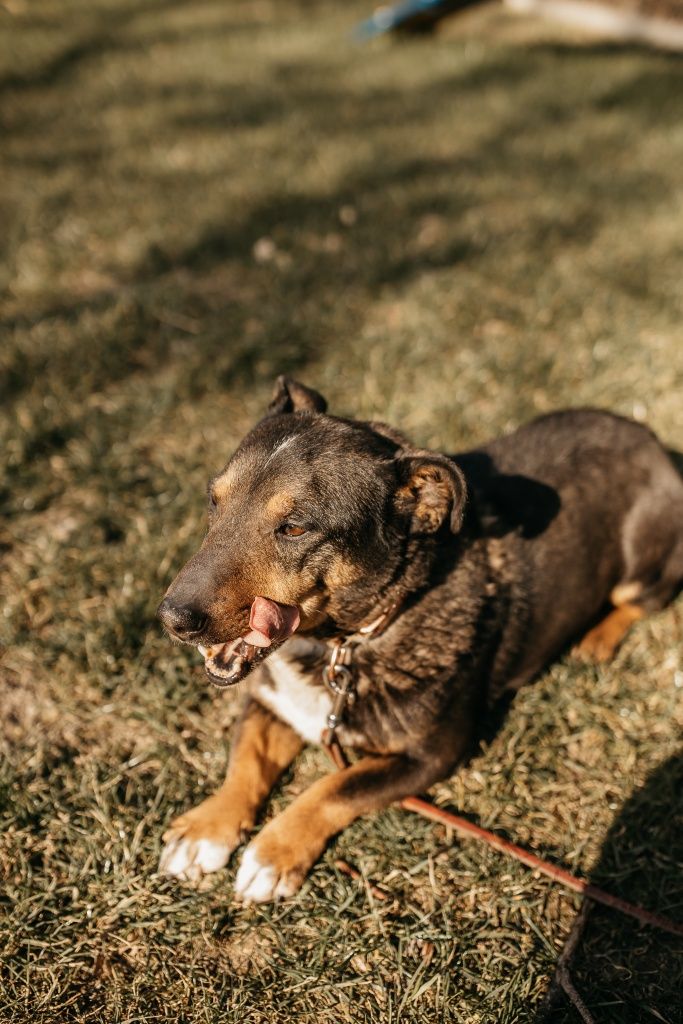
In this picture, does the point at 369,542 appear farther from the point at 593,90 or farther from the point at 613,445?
the point at 593,90

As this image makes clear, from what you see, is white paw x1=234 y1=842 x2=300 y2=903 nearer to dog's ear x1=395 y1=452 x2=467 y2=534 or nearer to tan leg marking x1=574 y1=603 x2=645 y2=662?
dog's ear x1=395 y1=452 x2=467 y2=534

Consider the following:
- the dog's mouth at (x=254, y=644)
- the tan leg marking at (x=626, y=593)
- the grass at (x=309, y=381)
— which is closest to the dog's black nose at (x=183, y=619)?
the dog's mouth at (x=254, y=644)

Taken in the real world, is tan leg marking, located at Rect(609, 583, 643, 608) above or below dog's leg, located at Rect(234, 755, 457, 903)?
below

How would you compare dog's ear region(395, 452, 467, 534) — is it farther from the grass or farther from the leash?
the grass

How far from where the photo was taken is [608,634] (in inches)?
147

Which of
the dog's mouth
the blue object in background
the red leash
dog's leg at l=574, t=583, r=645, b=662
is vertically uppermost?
the blue object in background

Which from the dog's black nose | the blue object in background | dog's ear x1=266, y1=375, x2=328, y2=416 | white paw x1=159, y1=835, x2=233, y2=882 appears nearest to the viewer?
the dog's black nose

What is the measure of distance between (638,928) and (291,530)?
1.91 meters

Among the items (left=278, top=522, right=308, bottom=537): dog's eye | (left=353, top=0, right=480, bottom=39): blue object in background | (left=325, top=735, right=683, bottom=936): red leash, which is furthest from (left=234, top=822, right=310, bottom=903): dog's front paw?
(left=353, top=0, right=480, bottom=39): blue object in background

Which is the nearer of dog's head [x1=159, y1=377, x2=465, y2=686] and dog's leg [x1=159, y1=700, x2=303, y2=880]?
dog's head [x1=159, y1=377, x2=465, y2=686]

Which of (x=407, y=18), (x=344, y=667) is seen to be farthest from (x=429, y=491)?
(x=407, y=18)

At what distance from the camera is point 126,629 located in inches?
141

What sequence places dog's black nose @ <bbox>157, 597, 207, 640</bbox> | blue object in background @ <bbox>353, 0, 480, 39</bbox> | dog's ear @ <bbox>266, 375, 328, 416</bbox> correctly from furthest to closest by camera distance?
blue object in background @ <bbox>353, 0, 480, 39</bbox> → dog's ear @ <bbox>266, 375, 328, 416</bbox> → dog's black nose @ <bbox>157, 597, 207, 640</bbox>

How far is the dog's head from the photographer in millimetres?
2531
